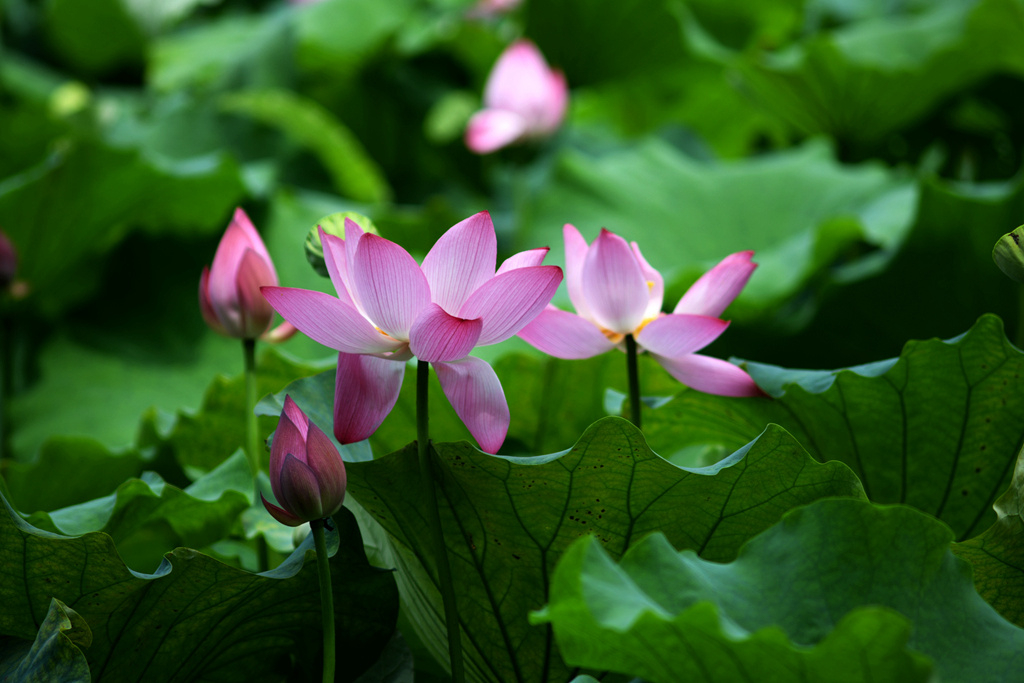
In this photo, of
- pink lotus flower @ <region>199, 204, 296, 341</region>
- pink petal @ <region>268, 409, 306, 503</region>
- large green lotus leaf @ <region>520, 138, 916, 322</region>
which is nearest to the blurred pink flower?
large green lotus leaf @ <region>520, 138, 916, 322</region>

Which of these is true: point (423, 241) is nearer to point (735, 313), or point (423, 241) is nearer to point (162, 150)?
point (735, 313)

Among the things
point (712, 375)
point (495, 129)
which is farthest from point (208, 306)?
point (495, 129)

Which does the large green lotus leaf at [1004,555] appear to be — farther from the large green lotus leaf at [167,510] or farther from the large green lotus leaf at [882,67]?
the large green lotus leaf at [882,67]

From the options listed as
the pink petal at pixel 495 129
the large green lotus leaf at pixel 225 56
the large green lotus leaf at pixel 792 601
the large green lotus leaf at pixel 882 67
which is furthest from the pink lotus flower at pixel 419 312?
the large green lotus leaf at pixel 225 56

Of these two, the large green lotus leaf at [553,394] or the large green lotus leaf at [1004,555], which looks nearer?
the large green lotus leaf at [1004,555]

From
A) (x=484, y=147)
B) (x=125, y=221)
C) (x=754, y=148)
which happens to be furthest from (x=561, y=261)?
(x=754, y=148)
